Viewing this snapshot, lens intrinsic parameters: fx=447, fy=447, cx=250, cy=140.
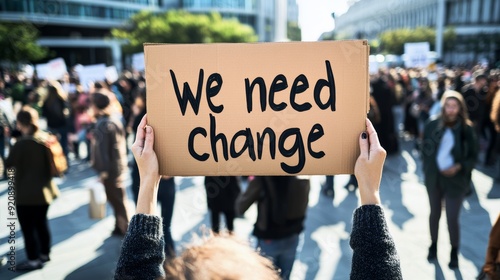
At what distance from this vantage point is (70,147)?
9422 millimetres

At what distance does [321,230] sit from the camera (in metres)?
5.20

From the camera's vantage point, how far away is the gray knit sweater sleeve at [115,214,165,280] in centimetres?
126

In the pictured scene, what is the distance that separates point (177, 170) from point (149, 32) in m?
33.8

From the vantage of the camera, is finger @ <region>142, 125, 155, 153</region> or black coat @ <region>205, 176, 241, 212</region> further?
black coat @ <region>205, 176, 241, 212</region>

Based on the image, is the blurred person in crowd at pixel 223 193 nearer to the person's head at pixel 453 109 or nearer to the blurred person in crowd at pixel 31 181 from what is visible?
the blurred person in crowd at pixel 31 181

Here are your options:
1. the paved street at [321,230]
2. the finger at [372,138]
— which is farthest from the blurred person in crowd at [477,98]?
the finger at [372,138]

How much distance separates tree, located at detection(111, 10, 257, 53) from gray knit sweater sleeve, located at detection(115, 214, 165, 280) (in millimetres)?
31638

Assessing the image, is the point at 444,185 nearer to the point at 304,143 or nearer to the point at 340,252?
the point at 340,252

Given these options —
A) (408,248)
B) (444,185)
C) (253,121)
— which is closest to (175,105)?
(253,121)

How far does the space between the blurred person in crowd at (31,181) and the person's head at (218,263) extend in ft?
11.1

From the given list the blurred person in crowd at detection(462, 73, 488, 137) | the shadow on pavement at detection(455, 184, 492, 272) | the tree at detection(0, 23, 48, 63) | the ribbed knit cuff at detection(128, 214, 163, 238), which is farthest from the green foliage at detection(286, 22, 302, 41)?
the ribbed knit cuff at detection(128, 214, 163, 238)

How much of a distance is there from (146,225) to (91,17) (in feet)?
172

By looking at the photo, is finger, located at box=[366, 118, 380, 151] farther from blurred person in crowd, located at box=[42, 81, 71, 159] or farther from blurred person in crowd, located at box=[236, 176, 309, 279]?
blurred person in crowd, located at box=[42, 81, 71, 159]

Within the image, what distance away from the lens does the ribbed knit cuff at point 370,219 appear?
52.4 inches
